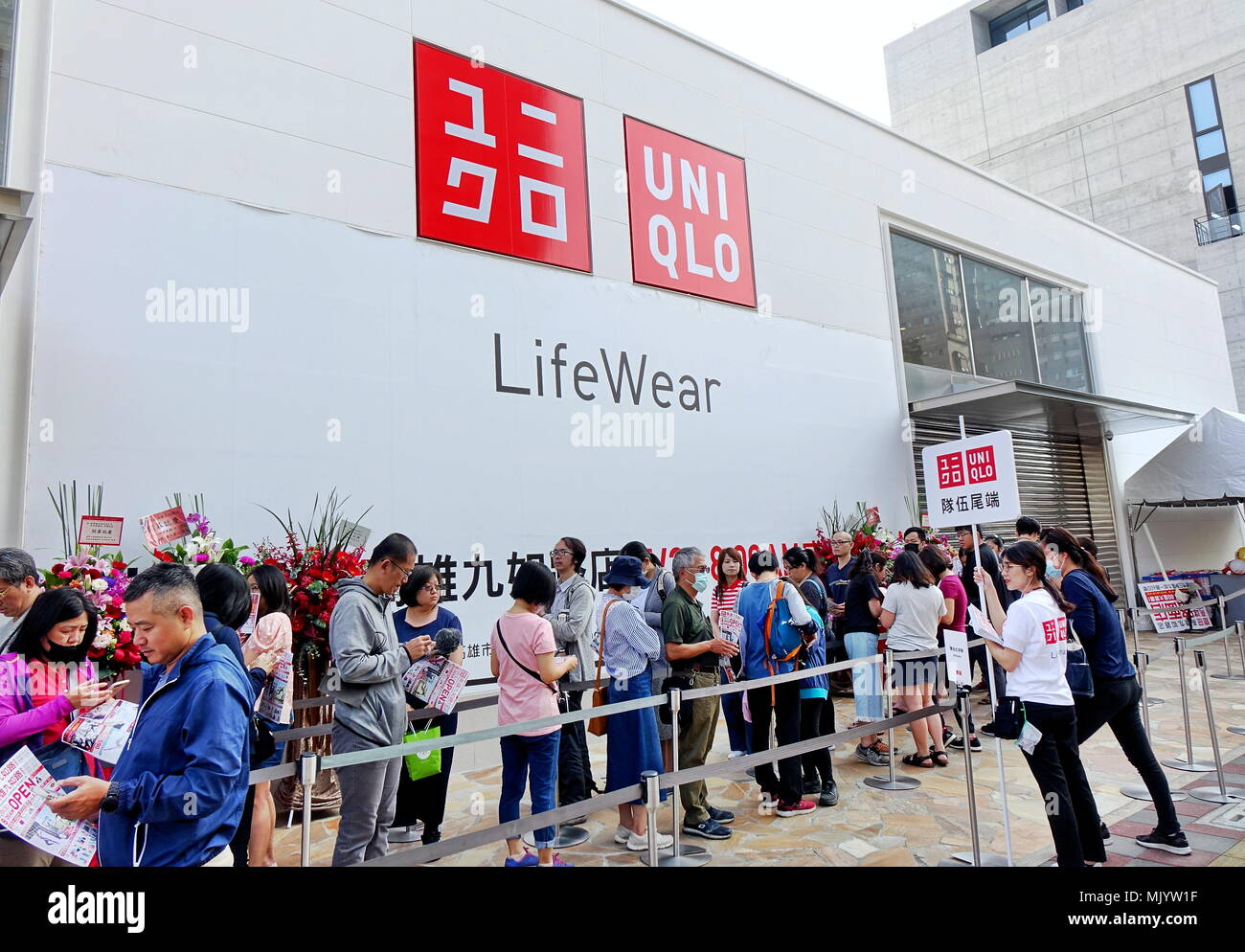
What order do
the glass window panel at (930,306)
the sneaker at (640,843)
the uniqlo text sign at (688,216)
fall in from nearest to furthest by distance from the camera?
the sneaker at (640,843) < the uniqlo text sign at (688,216) < the glass window panel at (930,306)

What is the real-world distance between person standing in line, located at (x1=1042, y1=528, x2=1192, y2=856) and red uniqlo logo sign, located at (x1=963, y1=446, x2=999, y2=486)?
767 mm

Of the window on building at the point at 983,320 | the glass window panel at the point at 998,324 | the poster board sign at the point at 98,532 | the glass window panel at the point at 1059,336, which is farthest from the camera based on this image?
the glass window panel at the point at 1059,336

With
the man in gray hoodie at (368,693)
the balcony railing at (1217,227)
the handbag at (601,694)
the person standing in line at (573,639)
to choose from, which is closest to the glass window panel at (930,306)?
the person standing in line at (573,639)

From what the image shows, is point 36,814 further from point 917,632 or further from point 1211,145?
point 1211,145

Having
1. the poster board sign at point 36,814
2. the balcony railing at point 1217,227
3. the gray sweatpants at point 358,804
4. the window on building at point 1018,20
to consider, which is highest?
the window on building at point 1018,20

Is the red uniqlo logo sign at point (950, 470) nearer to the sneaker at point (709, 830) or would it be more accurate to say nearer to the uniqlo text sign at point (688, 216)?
the sneaker at point (709, 830)

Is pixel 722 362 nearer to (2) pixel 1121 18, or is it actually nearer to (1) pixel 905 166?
(1) pixel 905 166

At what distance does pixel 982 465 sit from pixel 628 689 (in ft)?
8.19

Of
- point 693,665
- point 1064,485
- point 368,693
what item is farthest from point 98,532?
point 1064,485

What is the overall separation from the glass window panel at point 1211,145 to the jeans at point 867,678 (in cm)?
2361

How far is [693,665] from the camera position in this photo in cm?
449

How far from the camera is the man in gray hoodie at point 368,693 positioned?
3.28 meters

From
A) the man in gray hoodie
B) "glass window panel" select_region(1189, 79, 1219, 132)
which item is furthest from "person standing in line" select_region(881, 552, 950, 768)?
"glass window panel" select_region(1189, 79, 1219, 132)
